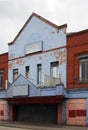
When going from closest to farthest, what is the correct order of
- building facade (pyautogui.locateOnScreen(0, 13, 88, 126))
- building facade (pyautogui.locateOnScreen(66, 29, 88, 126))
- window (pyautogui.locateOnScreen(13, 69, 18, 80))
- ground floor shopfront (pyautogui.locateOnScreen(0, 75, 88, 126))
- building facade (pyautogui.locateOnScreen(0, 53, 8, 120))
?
building facade (pyautogui.locateOnScreen(66, 29, 88, 126)), ground floor shopfront (pyautogui.locateOnScreen(0, 75, 88, 126)), building facade (pyautogui.locateOnScreen(0, 13, 88, 126)), window (pyautogui.locateOnScreen(13, 69, 18, 80)), building facade (pyautogui.locateOnScreen(0, 53, 8, 120))

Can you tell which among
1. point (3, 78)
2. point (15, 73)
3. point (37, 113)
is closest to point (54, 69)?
point (37, 113)

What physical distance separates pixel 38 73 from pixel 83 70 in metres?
6.10

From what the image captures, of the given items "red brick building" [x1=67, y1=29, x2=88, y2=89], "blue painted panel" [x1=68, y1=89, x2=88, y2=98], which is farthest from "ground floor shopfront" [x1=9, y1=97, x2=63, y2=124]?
"red brick building" [x1=67, y1=29, x2=88, y2=89]

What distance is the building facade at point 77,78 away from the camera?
31.5 m

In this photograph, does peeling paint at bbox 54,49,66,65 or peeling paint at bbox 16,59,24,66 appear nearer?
peeling paint at bbox 54,49,66,65

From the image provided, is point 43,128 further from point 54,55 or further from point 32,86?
point 54,55

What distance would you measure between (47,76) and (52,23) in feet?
16.9

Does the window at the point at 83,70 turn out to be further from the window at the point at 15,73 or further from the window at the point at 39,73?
the window at the point at 15,73

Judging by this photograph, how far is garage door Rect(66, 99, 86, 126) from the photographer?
31203 millimetres

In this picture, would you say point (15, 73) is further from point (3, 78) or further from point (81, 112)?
point (81, 112)

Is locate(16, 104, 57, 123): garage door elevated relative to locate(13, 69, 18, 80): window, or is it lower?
lower

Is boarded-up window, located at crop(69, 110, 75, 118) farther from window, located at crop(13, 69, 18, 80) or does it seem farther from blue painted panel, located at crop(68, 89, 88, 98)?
window, located at crop(13, 69, 18, 80)

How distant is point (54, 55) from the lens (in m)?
34.9

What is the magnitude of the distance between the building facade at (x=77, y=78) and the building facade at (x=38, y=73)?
0.65m
